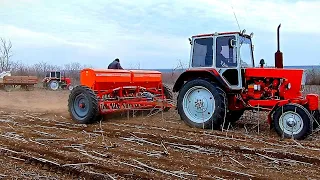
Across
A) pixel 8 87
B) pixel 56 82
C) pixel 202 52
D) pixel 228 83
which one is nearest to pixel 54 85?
pixel 56 82

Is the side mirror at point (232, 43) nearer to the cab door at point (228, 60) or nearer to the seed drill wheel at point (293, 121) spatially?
the cab door at point (228, 60)

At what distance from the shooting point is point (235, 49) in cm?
829

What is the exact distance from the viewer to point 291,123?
7.13 m

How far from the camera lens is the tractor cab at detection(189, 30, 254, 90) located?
8.30 meters

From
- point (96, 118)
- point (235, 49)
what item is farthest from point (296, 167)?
point (96, 118)

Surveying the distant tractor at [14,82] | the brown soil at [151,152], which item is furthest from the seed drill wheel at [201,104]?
the distant tractor at [14,82]

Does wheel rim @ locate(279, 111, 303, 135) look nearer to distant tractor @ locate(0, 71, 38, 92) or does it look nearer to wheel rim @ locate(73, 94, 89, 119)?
wheel rim @ locate(73, 94, 89, 119)

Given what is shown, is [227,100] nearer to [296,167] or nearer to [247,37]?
[247,37]

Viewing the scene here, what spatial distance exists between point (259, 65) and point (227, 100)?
1410 millimetres

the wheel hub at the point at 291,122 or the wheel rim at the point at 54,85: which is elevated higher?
the wheel rim at the point at 54,85

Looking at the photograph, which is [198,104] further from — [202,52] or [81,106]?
[81,106]

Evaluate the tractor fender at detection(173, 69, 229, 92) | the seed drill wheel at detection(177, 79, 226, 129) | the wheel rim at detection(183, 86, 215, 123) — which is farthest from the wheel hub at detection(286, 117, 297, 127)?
the wheel rim at detection(183, 86, 215, 123)

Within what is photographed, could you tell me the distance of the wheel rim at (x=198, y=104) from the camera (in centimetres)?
842

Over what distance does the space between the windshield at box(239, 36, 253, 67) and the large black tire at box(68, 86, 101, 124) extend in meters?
3.54
